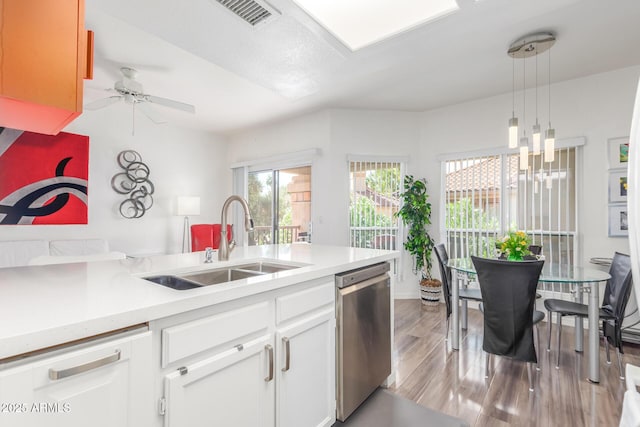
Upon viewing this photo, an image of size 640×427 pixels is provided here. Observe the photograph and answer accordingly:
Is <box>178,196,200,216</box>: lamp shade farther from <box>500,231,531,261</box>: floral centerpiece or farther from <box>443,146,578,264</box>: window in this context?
<box>500,231,531,261</box>: floral centerpiece

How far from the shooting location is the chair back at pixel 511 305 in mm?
2049

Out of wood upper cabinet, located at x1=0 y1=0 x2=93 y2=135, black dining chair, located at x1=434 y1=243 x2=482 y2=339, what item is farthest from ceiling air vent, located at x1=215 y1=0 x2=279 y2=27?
A: black dining chair, located at x1=434 y1=243 x2=482 y2=339

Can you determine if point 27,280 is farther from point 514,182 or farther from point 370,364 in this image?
point 514,182

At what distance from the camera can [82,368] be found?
769 millimetres

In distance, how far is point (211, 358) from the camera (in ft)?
3.55

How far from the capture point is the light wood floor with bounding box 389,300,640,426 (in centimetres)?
181

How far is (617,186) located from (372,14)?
304cm

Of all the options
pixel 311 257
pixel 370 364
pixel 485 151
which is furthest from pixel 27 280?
pixel 485 151

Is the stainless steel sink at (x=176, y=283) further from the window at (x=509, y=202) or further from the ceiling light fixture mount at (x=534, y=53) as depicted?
the window at (x=509, y=202)

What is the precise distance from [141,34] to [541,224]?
4485 mm

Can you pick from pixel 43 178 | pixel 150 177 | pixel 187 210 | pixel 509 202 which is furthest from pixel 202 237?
pixel 509 202

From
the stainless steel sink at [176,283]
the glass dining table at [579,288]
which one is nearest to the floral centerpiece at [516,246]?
the glass dining table at [579,288]

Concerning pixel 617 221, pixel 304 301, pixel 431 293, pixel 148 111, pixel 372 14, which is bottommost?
pixel 431 293

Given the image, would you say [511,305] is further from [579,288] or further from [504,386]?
[579,288]
